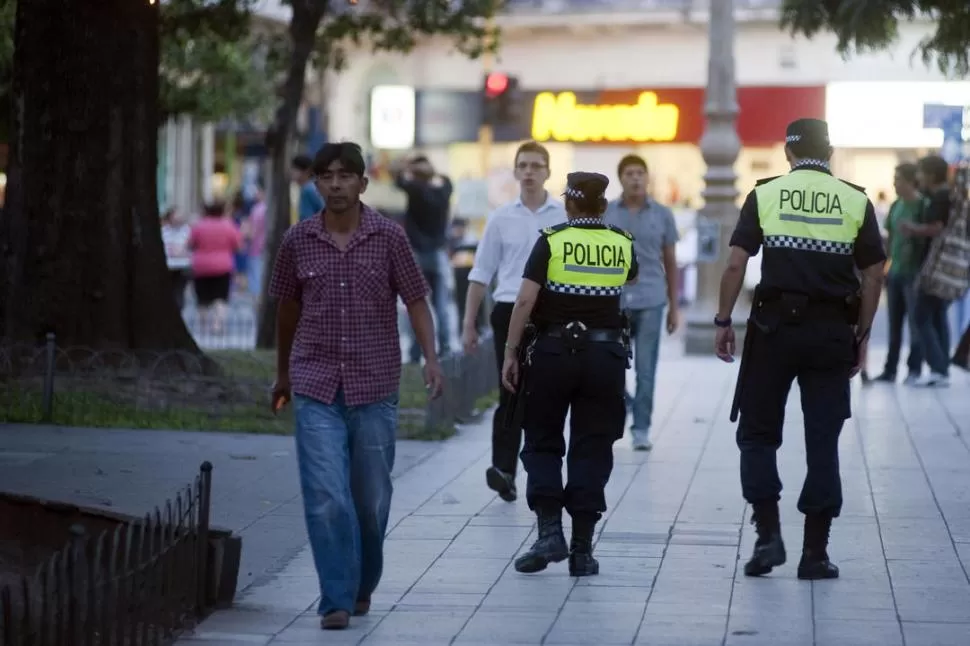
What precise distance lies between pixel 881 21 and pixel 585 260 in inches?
300

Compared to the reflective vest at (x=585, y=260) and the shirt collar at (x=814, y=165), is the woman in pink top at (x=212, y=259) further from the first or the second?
the shirt collar at (x=814, y=165)

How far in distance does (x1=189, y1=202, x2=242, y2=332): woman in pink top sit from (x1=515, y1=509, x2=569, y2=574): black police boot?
51.4 feet

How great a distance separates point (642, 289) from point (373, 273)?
5.41 m

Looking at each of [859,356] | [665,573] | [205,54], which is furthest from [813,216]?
[205,54]

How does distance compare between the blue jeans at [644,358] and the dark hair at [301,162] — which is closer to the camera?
the blue jeans at [644,358]

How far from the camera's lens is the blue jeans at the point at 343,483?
7137mm

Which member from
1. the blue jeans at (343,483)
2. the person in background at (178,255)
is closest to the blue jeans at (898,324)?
the person in background at (178,255)

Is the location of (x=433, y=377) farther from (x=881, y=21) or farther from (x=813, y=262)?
(x=881, y=21)

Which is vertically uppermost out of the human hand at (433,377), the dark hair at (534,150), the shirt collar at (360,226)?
the dark hair at (534,150)

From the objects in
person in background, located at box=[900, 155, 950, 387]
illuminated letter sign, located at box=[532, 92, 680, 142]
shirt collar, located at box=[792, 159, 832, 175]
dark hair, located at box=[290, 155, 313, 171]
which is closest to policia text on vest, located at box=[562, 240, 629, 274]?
shirt collar, located at box=[792, 159, 832, 175]

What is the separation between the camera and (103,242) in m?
14.2

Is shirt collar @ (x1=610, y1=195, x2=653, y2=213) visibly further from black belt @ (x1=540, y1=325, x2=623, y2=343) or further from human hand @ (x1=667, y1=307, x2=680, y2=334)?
black belt @ (x1=540, y1=325, x2=623, y2=343)

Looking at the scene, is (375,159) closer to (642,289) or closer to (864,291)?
(642,289)

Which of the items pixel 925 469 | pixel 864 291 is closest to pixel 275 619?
pixel 864 291
